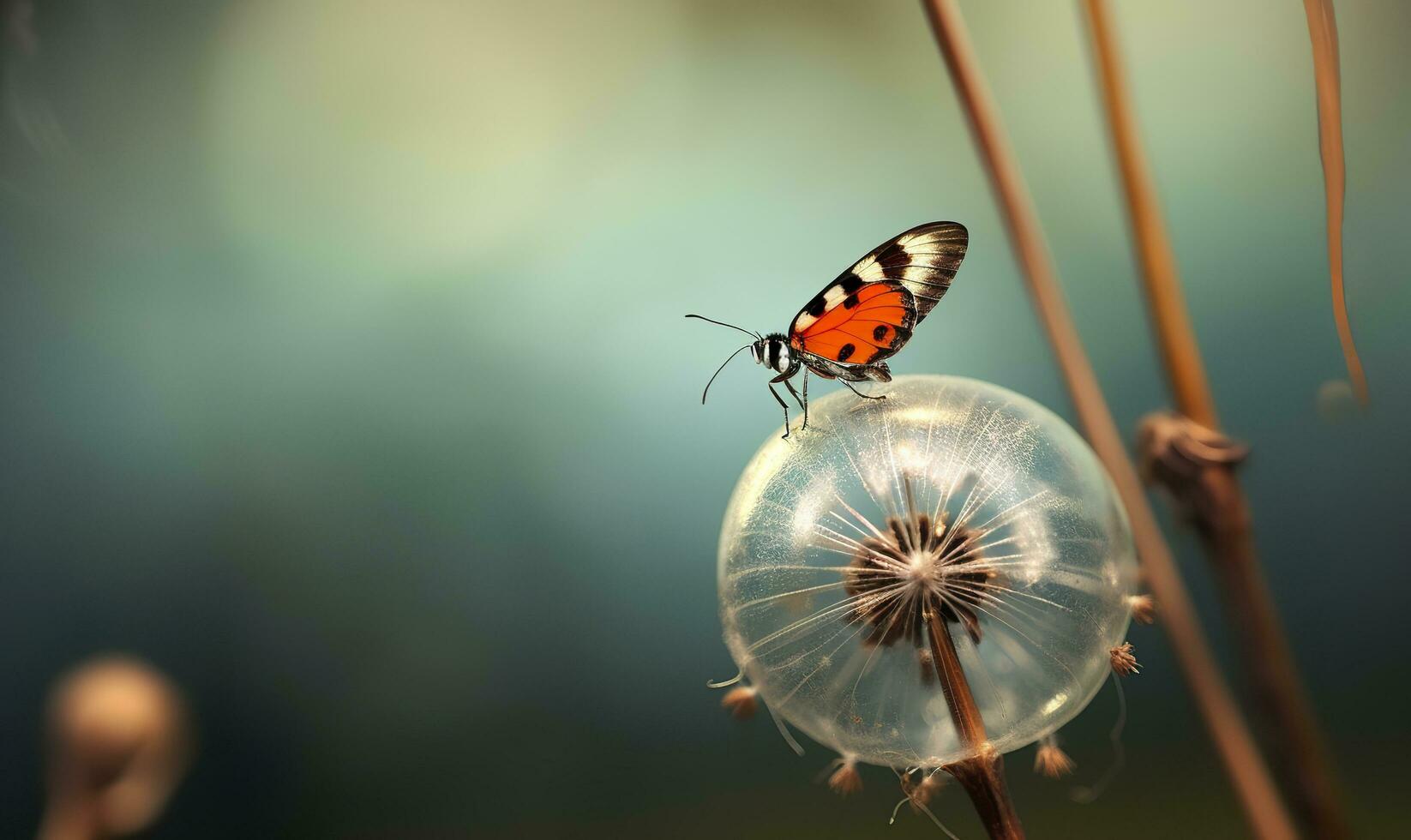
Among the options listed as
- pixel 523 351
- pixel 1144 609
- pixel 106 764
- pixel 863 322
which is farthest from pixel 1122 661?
pixel 523 351

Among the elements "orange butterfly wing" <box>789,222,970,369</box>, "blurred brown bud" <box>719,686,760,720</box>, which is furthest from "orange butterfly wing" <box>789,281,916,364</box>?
"blurred brown bud" <box>719,686,760,720</box>

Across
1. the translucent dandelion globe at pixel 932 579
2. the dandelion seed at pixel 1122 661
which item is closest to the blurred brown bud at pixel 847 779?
the translucent dandelion globe at pixel 932 579

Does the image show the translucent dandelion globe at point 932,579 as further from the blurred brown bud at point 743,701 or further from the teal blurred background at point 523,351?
the teal blurred background at point 523,351

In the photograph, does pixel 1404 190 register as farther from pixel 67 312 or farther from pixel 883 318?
pixel 67 312

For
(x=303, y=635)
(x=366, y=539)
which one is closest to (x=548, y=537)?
(x=366, y=539)

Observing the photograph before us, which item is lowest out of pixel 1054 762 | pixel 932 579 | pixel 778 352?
pixel 1054 762

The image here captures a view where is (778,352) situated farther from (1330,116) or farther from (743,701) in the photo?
(1330,116)
